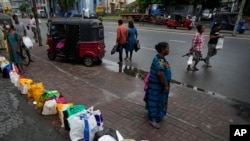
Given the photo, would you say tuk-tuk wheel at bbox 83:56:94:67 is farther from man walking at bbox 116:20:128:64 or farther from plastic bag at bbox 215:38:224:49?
plastic bag at bbox 215:38:224:49

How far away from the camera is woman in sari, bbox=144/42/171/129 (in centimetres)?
388

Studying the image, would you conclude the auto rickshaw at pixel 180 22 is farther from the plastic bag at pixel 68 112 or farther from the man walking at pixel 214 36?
the plastic bag at pixel 68 112

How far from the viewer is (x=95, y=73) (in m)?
7.89

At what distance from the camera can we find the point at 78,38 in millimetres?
8477

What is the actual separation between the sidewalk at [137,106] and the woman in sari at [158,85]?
25cm

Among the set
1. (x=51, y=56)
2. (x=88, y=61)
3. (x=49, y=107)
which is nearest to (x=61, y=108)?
(x=49, y=107)

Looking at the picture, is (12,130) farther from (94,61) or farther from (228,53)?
(228,53)

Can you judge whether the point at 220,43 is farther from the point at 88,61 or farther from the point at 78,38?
the point at 78,38

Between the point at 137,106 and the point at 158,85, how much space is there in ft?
4.33

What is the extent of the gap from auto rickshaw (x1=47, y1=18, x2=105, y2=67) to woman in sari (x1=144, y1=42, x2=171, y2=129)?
15.6 ft

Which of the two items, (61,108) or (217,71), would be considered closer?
(61,108)

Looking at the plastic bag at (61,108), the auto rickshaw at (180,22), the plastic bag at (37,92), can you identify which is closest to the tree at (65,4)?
the auto rickshaw at (180,22)

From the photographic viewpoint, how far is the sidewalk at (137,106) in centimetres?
413

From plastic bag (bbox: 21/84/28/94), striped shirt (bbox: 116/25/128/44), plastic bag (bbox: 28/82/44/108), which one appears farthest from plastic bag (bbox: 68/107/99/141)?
striped shirt (bbox: 116/25/128/44)
